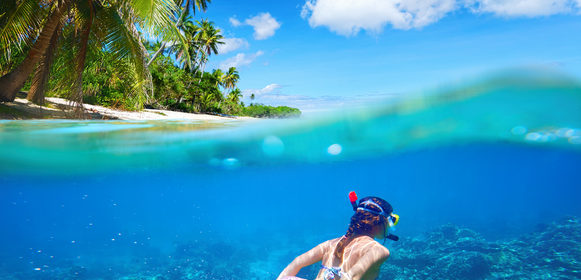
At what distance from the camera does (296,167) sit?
16.6 meters

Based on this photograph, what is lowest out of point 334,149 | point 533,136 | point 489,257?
point 489,257

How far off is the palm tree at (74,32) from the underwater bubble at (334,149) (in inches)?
282

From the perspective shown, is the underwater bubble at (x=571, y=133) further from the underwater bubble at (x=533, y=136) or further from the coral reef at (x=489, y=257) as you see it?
the coral reef at (x=489, y=257)

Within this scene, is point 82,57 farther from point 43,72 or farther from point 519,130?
point 519,130


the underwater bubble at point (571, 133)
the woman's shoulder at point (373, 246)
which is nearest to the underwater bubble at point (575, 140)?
the underwater bubble at point (571, 133)

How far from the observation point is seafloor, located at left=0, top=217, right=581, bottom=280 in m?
7.40

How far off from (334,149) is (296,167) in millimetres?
3784

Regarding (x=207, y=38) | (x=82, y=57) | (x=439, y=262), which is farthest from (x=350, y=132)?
(x=207, y=38)

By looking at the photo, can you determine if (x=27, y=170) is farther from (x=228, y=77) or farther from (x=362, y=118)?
(x=228, y=77)

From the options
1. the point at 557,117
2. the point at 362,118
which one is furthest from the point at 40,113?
the point at 557,117

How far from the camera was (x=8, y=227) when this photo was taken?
23.5 m

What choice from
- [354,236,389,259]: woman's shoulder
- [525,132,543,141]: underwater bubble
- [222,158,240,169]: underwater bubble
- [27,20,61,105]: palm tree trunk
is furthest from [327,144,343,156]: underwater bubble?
[27,20,61,105]: palm tree trunk

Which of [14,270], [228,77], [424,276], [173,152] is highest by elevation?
[228,77]

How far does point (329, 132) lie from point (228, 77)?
198ft
